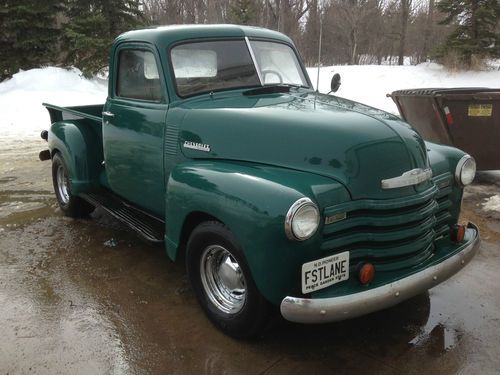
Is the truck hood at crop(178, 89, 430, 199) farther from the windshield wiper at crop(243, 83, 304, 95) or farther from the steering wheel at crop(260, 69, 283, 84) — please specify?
the steering wheel at crop(260, 69, 283, 84)

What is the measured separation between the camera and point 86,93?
14609 mm

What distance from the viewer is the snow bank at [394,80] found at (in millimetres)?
14742

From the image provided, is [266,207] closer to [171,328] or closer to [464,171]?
[171,328]

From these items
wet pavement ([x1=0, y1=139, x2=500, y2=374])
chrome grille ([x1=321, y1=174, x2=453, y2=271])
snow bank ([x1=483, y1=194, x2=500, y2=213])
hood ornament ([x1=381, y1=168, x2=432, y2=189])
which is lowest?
wet pavement ([x1=0, y1=139, x2=500, y2=374])

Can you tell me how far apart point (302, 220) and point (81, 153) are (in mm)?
3221

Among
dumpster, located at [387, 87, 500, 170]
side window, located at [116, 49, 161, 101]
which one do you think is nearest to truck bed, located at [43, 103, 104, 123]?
side window, located at [116, 49, 161, 101]

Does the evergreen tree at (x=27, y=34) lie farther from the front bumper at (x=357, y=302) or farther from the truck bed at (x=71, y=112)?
the front bumper at (x=357, y=302)

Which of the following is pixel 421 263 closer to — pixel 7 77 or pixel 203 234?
pixel 203 234

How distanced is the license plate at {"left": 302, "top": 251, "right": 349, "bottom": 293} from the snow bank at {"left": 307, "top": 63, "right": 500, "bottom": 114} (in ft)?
37.9

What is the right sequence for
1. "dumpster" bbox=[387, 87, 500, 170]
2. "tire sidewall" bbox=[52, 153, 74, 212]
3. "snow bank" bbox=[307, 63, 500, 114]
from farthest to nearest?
"snow bank" bbox=[307, 63, 500, 114] → "dumpster" bbox=[387, 87, 500, 170] → "tire sidewall" bbox=[52, 153, 74, 212]

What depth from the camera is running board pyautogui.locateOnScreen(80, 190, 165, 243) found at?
145 inches

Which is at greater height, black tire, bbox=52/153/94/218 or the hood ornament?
the hood ornament

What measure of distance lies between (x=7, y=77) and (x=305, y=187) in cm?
1588

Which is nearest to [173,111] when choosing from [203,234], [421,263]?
[203,234]
